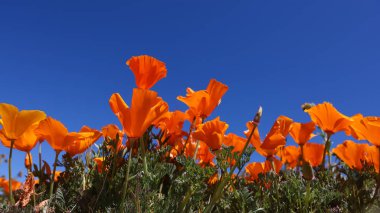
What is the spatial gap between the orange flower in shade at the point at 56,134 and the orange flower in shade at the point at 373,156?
1.44m

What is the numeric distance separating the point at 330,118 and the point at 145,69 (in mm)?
1073

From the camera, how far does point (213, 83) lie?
2.10 m

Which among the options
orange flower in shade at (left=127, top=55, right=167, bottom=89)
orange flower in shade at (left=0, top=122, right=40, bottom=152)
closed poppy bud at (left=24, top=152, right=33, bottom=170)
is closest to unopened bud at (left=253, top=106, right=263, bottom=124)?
orange flower in shade at (left=127, top=55, right=167, bottom=89)

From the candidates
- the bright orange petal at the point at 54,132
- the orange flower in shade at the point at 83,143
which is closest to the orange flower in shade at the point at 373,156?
the orange flower in shade at the point at 83,143

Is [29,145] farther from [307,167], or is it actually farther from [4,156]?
[4,156]

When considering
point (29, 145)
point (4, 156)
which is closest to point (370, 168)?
point (29, 145)

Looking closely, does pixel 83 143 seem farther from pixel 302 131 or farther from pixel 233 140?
pixel 302 131

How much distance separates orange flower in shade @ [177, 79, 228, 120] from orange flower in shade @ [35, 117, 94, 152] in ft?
1.88

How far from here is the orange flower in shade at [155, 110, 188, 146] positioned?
2.14 metres

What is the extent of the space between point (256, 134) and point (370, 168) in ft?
2.05

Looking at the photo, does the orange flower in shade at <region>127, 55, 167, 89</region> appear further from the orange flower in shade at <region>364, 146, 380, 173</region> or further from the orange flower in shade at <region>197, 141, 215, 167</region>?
the orange flower in shade at <region>364, 146, 380, 173</region>

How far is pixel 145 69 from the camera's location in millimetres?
1827

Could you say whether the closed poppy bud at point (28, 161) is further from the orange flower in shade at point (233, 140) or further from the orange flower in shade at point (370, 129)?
the orange flower in shade at point (370, 129)

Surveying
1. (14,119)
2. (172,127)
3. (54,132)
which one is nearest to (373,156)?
(172,127)
